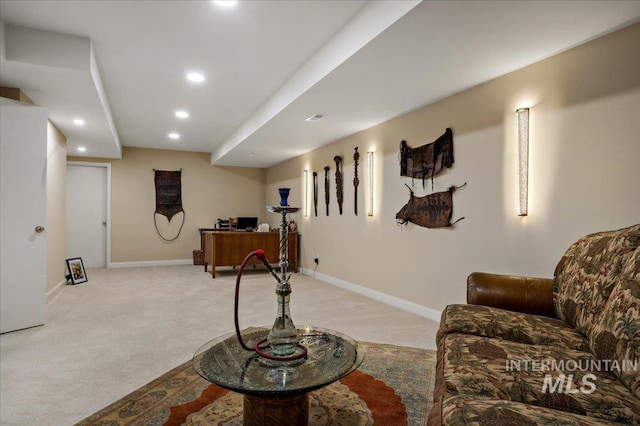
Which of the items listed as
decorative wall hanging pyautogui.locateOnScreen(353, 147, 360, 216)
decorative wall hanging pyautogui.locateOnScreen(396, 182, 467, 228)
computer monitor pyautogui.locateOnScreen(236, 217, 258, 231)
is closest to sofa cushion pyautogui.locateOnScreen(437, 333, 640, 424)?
decorative wall hanging pyautogui.locateOnScreen(396, 182, 467, 228)

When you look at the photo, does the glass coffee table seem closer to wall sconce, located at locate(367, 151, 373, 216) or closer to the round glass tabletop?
the round glass tabletop

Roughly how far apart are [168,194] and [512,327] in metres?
7.48

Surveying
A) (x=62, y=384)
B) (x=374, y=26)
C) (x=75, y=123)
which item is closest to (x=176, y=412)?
(x=62, y=384)

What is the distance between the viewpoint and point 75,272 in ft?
18.8

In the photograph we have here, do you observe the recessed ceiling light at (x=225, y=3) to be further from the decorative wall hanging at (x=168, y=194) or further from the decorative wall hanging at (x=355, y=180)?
the decorative wall hanging at (x=168, y=194)

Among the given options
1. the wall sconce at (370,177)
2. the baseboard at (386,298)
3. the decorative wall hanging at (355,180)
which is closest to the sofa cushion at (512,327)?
the baseboard at (386,298)

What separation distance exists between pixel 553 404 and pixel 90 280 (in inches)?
261

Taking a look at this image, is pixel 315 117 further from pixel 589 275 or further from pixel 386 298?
pixel 589 275

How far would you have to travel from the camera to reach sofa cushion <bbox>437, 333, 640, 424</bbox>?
1111 millimetres

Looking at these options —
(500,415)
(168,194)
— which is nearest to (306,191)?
(168,194)

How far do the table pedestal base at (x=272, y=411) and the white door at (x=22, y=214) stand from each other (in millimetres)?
3132

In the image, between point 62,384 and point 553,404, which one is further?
point 62,384

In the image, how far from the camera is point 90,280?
5961mm

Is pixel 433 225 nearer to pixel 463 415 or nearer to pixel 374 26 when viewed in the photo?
pixel 374 26
